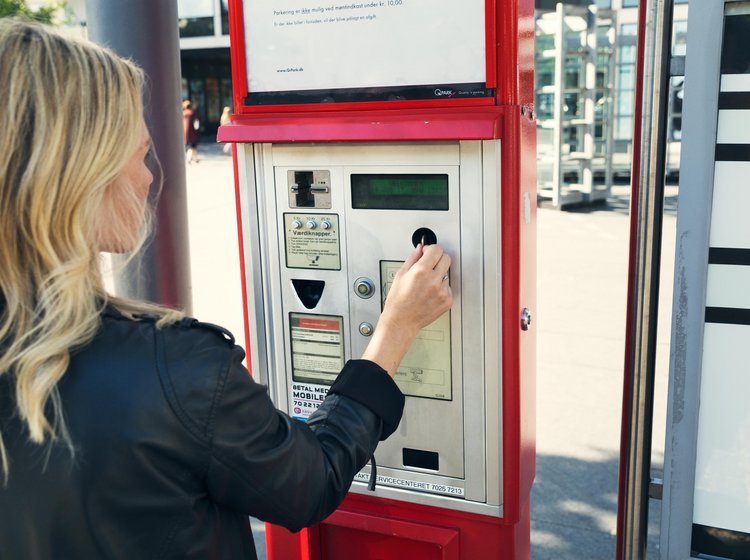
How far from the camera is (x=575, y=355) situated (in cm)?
518

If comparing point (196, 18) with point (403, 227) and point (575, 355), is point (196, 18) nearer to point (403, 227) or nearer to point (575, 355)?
point (575, 355)

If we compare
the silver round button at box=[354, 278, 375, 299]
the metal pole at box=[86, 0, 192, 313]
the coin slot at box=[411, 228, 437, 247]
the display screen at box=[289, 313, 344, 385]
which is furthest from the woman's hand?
the metal pole at box=[86, 0, 192, 313]

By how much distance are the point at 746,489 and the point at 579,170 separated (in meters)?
10.0

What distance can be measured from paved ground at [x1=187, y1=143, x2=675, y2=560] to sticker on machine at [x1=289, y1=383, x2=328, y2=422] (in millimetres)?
875

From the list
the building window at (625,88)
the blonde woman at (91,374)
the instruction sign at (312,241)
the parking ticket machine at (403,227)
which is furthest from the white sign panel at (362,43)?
the building window at (625,88)

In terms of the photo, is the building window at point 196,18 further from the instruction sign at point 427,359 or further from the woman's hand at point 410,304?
the woman's hand at point 410,304

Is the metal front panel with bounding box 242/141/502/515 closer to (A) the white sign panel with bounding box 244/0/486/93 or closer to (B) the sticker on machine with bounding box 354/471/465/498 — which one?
(B) the sticker on machine with bounding box 354/471/465/498

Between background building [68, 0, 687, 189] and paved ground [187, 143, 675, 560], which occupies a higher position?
background building [68, 0, 687, 189]

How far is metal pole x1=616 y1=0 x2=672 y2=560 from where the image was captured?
1.63 metres

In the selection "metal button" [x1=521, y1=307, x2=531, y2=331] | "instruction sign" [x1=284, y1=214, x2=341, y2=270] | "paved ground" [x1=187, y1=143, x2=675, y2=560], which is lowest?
"paved ground" [x1=187, y1=143, x2=675, y2=560]

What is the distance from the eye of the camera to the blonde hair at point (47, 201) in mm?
1105

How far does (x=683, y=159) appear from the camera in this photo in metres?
1.60

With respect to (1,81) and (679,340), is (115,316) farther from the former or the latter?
(679,340)

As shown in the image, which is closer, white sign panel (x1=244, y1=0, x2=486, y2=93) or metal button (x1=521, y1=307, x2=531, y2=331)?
white sign panel (x1=244, y1=0, x2=486, y2=93)
